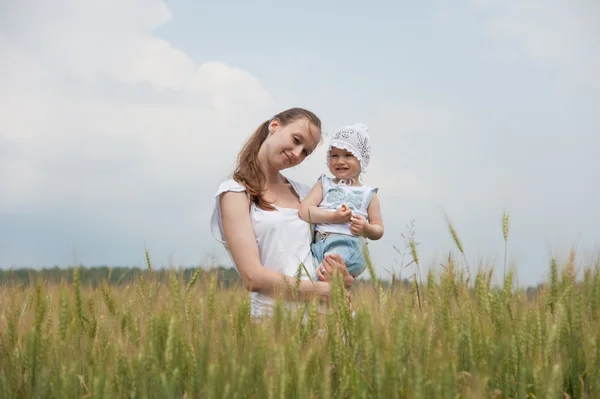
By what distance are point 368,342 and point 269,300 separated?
56.5 inches

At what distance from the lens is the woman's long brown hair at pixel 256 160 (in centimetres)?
331

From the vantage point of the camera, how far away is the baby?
334 cm

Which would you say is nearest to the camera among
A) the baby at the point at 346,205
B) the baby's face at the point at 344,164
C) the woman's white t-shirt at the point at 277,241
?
the woman's white t-shirt at the point at 277,241

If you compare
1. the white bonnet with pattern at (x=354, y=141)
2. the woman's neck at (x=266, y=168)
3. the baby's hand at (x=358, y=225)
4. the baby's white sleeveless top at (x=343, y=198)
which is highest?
the white bonnet with pattern at (x=354, y=141)

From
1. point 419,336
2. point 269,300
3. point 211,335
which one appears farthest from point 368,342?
point 269,300

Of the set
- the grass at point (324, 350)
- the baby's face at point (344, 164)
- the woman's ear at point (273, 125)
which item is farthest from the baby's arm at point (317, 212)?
the grass at point (324, 350)

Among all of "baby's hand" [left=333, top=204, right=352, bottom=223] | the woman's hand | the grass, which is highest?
"baby's hand" [left=333, top=204, right=352, bottom=223]

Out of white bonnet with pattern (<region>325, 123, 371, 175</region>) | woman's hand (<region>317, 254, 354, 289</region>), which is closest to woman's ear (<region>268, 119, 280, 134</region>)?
white bonnet with pattern (<region>325, 123, 371, 175</region>)

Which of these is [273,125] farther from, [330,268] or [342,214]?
[330,268]

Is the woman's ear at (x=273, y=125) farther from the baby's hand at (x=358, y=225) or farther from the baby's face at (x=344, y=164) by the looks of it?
the baby's hand at (x=358, y=225)

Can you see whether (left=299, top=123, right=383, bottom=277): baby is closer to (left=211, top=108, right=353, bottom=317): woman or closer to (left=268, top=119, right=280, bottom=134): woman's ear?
(left=211, top=108, right=353, bottom=317): woman

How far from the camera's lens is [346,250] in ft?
10.9

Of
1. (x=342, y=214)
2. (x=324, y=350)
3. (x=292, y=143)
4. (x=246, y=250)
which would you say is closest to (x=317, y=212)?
(x=342, y=214)

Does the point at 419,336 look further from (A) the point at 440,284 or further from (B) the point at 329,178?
(B) the point at 329,178
